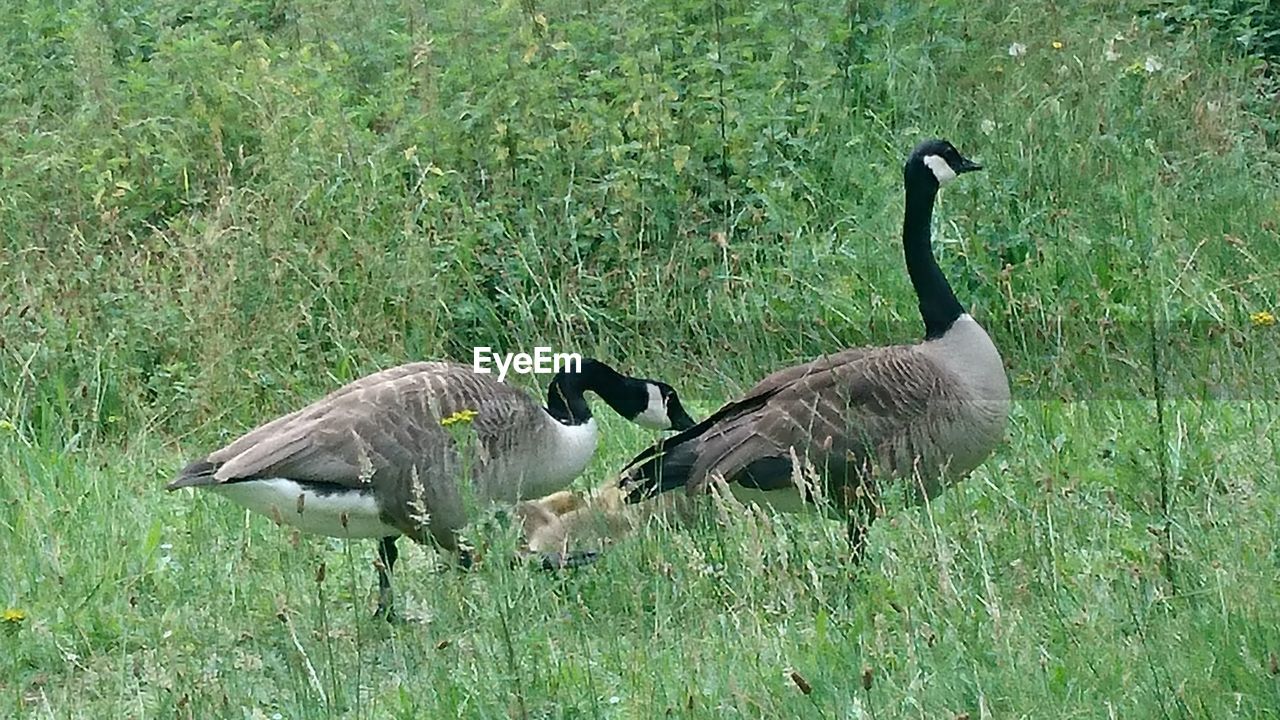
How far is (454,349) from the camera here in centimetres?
946

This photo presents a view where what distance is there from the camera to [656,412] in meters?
7.16

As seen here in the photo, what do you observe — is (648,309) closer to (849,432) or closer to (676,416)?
(676,416)

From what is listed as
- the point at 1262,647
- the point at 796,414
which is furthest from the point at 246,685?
the point at 1262,647

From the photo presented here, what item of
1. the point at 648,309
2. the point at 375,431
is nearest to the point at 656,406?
the point at 375,431

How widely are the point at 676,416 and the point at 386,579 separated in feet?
5.44

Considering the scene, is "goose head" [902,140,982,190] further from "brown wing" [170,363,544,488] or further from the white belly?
the white belly

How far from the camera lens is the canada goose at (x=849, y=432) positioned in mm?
5922

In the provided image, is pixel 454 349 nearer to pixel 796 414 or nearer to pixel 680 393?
pixel 680 393

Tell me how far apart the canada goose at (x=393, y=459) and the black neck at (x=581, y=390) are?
0.27 m

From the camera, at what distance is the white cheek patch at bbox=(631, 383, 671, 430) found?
7.14 meters

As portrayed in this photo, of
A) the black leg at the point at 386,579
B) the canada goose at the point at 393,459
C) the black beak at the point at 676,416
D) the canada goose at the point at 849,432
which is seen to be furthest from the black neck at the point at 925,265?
the black leg at the point at 386,579

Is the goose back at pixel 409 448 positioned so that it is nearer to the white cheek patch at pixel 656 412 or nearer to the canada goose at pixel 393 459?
the canada goose at pixel 393 459

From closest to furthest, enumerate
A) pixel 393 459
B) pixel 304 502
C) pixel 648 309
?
pixel 304 502
pixel 393 459
pixel 648 309

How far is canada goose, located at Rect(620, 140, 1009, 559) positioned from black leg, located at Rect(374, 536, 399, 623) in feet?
2.72
